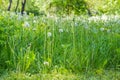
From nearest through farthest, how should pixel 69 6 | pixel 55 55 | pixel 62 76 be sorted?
pixel 62 76 → pixel 55 55 → pixel 69 6

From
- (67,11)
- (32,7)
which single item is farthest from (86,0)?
(32,7)

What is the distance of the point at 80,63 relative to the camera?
3.73 m

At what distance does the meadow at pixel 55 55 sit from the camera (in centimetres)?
347

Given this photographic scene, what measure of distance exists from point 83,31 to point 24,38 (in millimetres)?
936

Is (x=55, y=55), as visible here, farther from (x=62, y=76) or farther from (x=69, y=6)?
(x=69, y=6)

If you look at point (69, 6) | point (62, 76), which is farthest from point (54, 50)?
point (69, 6)

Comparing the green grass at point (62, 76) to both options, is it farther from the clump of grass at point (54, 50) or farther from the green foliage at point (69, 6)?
the green foliage at point (69, 6)

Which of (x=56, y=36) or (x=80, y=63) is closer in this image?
(x=80, y=63)

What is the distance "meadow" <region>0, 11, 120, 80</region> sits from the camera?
3.47 metres

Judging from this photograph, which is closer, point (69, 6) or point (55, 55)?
point (55, 55)

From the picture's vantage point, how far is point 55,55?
391 cm

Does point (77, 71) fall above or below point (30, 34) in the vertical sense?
below

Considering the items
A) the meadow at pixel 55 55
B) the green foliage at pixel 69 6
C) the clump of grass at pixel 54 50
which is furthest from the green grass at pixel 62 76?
the green foliage at pixel 69 6

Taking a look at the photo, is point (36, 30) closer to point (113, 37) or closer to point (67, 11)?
point (113, 37)
